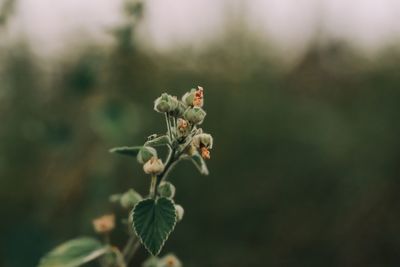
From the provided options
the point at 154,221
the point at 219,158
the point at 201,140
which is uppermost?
the point at 219,158

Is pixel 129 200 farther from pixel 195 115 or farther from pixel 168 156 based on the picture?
pixel 195 115

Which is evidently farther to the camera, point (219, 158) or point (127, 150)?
point (219, 158)

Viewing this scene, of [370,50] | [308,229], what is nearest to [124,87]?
[308,229]

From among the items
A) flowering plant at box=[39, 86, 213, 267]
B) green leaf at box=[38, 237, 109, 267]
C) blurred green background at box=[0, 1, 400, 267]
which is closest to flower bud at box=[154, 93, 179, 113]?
flowering plant at box=[39, 86, 213, 267]

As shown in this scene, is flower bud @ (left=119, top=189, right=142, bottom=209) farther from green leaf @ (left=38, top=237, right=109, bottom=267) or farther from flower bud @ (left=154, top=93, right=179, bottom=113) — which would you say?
flower bud @ (left=154, top=93, right=179, bottom=113)

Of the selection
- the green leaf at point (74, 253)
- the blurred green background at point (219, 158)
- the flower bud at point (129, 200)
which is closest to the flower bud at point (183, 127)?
the flower bud at point (129, 200)

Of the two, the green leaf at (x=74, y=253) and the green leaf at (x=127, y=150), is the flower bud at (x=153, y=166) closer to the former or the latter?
the green leaf at (x=127, y=150)

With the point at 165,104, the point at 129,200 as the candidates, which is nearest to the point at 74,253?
the point at 129,200
